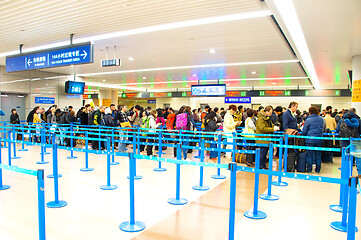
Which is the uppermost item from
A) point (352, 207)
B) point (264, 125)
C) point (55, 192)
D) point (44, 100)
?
point (44, 100)

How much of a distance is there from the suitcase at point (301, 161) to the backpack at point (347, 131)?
1.41 meters

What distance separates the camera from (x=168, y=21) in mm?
6250

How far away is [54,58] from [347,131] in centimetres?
881

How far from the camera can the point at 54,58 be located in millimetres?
8078

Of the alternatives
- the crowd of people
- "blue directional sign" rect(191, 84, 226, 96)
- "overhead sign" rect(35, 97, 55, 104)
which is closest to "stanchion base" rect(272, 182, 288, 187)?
the crowd of people

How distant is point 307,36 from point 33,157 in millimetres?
9017

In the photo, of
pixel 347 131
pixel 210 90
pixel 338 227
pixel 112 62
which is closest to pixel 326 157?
pixel 347 131

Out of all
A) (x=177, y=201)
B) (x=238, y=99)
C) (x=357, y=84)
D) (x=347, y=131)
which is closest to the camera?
(x=177, y=201)

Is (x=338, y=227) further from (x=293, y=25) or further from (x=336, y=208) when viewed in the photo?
(x=293, y=25)

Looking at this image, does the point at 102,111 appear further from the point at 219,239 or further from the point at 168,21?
the point at 219,239

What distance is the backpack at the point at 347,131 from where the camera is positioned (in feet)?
24.2

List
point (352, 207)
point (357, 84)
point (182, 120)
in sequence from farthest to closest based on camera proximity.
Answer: point (182, 120) < point (357, 84) < point (352, 207)

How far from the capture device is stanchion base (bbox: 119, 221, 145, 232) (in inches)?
139

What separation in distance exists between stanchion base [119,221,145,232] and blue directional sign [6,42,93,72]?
197 inches
